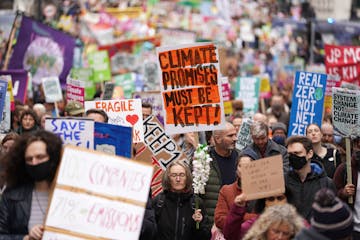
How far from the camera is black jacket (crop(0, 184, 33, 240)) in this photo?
708 centimetres

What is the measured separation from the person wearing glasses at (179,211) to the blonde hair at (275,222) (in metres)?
2.41

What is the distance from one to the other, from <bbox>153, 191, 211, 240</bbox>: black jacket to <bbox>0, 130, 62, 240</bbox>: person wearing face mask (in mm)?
2181

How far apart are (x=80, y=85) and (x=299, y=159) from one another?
20.6 ft

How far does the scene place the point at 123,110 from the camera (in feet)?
39.6

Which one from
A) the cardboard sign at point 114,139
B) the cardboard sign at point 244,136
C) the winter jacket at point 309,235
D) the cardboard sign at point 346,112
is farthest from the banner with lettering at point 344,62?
the winter jacket at point 309,235

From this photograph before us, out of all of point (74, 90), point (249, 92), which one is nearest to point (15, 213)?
point (74, 90)

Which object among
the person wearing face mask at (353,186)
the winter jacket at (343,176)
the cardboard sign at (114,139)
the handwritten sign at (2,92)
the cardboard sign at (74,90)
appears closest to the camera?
the cardboard sign at (114,139)

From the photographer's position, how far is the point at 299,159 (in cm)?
916

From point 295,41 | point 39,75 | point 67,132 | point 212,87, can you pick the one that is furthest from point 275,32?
point 67,132

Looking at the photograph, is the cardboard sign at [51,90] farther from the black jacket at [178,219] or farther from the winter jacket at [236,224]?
the winter jacket at [236,224]

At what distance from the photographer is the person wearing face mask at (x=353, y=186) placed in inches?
376

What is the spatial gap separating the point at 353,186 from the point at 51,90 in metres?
8.77

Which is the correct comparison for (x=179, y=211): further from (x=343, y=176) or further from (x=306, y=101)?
(x=306, y=101)

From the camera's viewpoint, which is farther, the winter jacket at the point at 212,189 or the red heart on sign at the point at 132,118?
the red heart on sign at the point at 132,118
